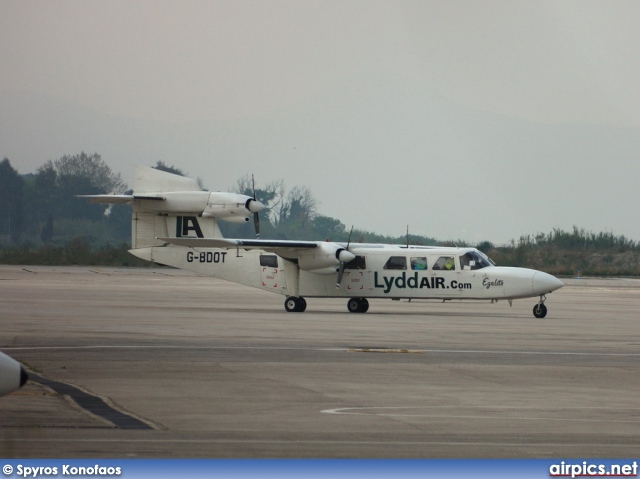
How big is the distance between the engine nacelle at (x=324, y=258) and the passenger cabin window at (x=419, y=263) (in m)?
1.97

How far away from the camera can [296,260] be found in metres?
35.4

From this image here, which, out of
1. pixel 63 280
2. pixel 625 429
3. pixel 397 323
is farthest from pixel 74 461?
pixel 63 280

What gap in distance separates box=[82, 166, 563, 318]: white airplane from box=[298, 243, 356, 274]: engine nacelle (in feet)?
0.11

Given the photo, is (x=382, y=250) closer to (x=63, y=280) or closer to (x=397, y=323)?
(x=397, y=323)

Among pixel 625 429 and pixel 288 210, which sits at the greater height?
pixel 288 210

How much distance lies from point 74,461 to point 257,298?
35.7 metres

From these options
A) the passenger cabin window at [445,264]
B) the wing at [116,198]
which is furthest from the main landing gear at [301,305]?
the wing at [116,198]

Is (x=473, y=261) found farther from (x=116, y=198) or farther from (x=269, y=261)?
(x=116, y=198)

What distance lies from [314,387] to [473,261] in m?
19.6

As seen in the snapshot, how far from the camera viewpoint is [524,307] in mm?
40875

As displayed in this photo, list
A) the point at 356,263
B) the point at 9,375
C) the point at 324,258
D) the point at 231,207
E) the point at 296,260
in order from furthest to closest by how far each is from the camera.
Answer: the point at 296,260
the point at 356,263
the point at 324,258
the point at 231,207
the point at 9,375

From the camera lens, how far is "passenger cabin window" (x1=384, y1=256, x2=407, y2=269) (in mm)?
34438

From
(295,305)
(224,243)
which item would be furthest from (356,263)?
(224,243)

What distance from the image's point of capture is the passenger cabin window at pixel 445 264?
111 ft
